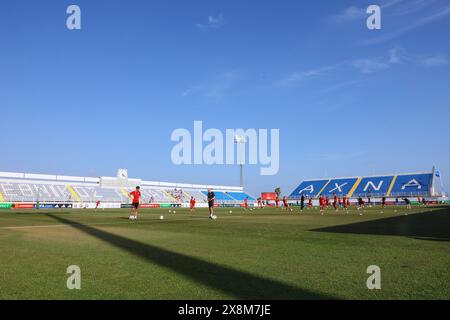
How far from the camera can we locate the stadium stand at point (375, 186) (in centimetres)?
8775

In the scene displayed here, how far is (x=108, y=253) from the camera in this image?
8062 mm

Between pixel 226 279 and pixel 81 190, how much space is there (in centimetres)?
8127

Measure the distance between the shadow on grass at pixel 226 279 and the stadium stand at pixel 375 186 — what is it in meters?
90.5

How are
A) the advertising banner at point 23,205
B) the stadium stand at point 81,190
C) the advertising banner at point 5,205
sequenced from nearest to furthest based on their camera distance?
the advertising banner at point 23,205 < the advertising banner at point 5,205 < the stadium stand at point 81,190

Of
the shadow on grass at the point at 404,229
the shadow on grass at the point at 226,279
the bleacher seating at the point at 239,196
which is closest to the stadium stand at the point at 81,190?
the bleacher seating at the point at 239,196

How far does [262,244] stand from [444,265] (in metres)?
4.34

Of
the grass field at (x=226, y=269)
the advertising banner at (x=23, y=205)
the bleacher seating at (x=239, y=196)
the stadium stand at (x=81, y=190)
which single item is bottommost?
the bleacher seating at (x=239, y=196)

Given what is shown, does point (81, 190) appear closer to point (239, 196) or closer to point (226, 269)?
point (239, 196)

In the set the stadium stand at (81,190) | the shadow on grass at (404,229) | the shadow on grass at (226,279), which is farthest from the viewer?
the stadium stand at (81,190)

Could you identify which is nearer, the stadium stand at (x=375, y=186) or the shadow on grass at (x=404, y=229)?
the shadow on grass at (x=404, y=229)

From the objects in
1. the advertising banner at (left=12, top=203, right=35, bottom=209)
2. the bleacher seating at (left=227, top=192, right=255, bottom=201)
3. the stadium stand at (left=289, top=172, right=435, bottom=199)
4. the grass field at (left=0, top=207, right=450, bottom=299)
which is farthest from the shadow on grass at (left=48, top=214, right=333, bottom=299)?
the bleacher seating at (left=227, top=192, right=255, bottom=201)

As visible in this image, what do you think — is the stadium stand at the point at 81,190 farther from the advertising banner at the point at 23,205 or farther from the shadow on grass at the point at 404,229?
the shadow on grass at the point at 404,229

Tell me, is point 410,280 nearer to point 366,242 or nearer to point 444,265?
point 444,265
